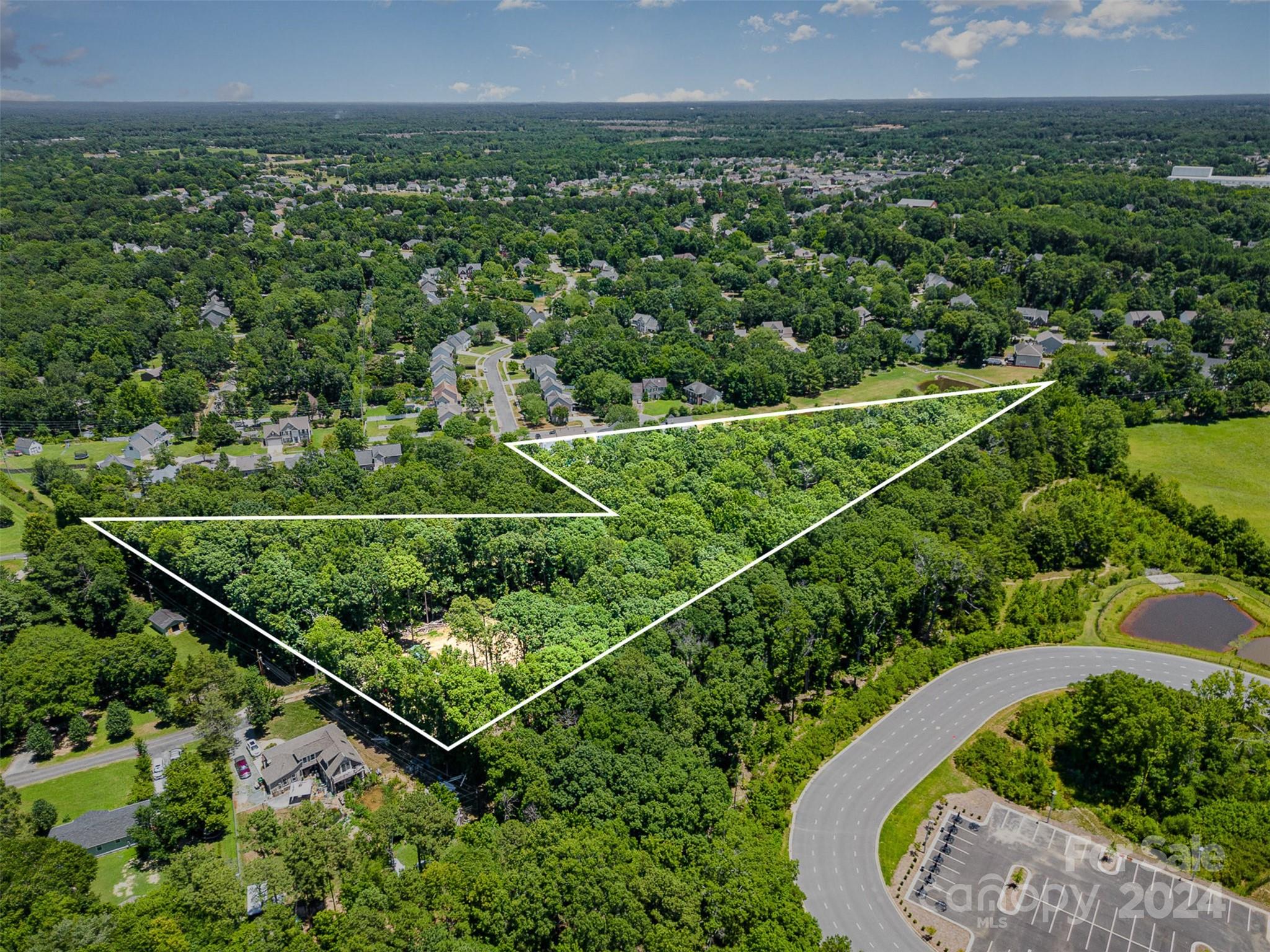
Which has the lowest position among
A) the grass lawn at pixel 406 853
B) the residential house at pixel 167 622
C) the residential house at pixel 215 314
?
the grass lawn at pixel 406 853

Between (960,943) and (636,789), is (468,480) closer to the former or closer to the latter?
(636,789)

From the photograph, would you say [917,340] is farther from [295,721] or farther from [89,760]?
[89,760]

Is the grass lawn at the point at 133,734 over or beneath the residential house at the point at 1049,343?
beneath

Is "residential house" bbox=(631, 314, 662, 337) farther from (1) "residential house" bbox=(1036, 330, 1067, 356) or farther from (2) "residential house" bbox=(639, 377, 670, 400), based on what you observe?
(1) "residential house" bbox=(1036, 330, 1067, 356)

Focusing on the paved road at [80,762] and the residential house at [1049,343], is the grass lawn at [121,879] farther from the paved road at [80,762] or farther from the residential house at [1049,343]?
the residential house at [1049,343]

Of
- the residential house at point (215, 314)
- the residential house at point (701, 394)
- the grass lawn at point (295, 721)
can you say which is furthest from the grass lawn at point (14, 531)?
the residential house at point (701, 394)

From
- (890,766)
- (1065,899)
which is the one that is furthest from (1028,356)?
(1065,899)
